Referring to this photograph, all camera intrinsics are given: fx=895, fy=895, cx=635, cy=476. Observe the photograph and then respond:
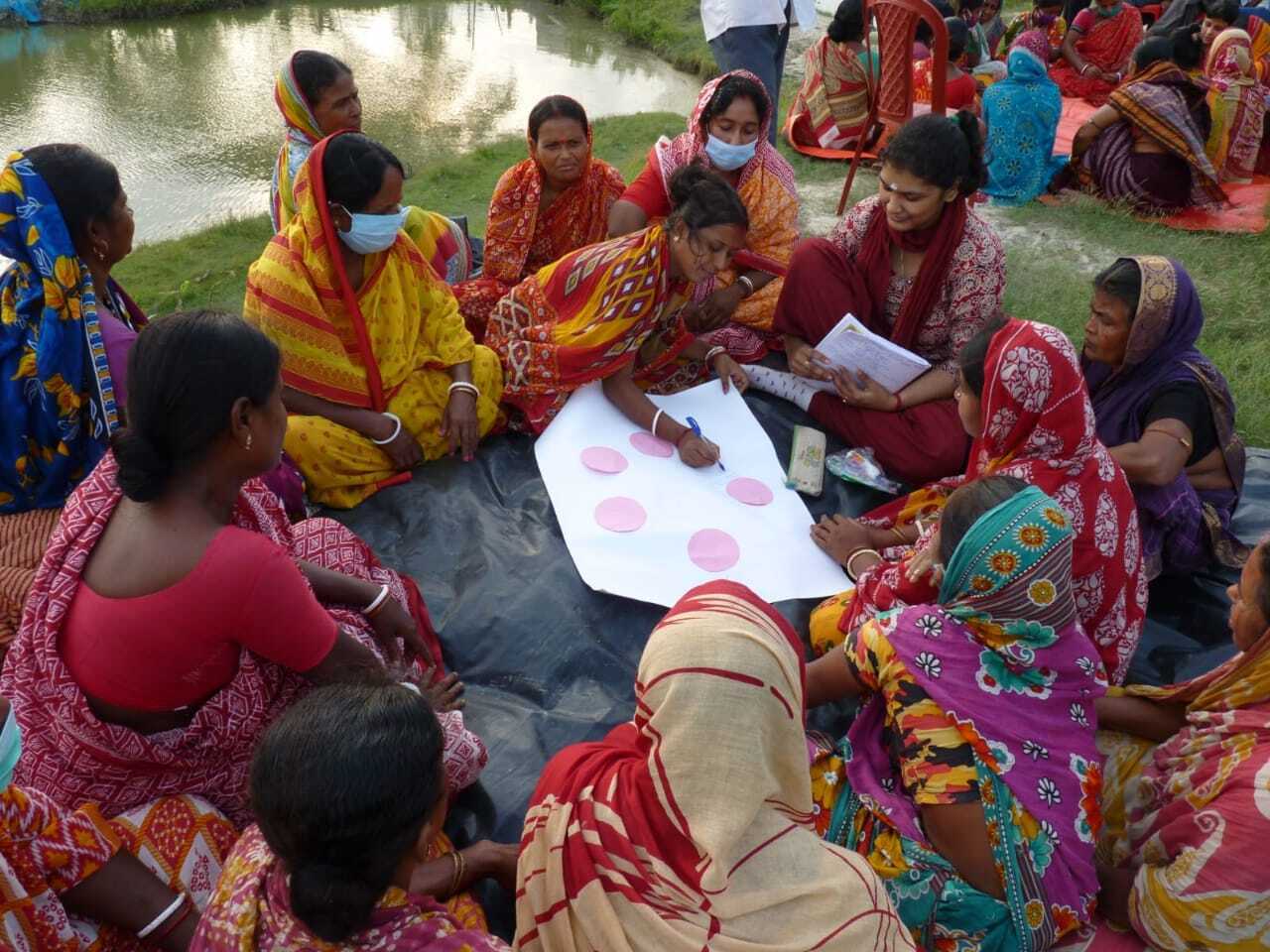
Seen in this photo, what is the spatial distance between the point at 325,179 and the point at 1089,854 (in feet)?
8.76

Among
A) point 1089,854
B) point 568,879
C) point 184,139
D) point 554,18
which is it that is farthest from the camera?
point 554,18

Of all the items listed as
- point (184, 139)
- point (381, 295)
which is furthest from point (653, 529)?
point (184, 139)

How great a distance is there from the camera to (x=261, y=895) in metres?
1.27

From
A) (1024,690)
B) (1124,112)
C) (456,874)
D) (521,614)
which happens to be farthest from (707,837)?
(1124,112)

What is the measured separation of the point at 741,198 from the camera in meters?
3.99

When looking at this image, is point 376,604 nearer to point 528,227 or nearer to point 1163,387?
point 528,227

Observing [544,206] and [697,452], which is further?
[544,206]

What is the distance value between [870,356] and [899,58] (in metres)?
3.36

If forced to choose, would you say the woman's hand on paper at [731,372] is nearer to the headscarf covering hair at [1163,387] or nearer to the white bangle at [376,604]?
the headscarf covering hair at [1163,387]

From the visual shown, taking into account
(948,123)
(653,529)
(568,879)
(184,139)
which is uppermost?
(948,123)

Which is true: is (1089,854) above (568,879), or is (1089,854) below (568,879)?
below

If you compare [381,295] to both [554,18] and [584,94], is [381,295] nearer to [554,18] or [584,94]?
[584,94]

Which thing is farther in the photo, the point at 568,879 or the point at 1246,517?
the point at 1246,517

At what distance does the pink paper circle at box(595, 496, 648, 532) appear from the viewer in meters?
2.79
